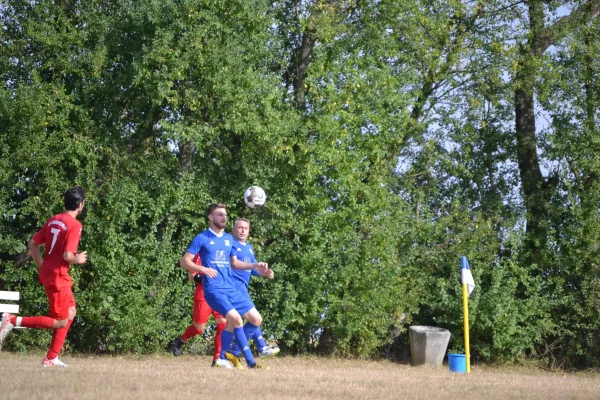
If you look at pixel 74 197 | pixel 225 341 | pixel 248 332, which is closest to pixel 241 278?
pixel 248 332

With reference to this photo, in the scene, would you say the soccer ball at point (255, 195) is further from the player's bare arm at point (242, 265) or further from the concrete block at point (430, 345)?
the concrete block at point (430, 345)

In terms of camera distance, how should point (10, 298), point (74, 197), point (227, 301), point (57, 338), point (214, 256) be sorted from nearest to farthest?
point (74, 197) → point (57, 338) → point (227, 301) → point (214, 256) → point (10, 298)

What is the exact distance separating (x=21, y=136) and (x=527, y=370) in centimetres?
1095

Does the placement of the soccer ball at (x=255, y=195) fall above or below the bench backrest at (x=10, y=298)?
above

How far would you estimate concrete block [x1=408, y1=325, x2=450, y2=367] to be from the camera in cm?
1684

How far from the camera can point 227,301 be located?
409 inches

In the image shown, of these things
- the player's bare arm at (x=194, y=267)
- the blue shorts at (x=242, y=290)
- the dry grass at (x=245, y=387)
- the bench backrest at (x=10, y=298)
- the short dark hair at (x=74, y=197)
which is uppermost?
the short dark hair at (x=74, y=197)

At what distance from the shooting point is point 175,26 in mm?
15508

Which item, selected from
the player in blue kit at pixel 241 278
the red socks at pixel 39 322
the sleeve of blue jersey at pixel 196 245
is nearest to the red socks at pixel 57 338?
the red socks at pixel 39 322

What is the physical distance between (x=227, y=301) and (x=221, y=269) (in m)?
0.41

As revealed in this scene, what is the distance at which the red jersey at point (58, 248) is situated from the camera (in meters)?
9.84

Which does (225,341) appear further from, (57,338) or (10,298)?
(10,298)

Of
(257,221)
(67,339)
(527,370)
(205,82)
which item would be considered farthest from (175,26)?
(527,370)

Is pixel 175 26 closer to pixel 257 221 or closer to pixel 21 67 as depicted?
pixel 21 67
